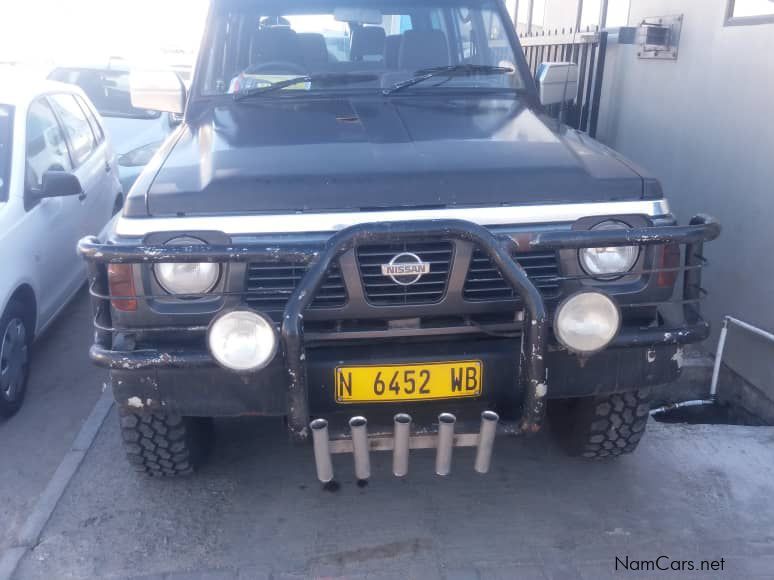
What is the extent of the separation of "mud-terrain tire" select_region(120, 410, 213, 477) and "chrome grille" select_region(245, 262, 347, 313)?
752 mm

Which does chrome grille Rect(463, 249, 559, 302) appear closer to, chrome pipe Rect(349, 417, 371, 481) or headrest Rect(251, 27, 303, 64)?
chrome pipe Rect(349, 417, 371, 481)

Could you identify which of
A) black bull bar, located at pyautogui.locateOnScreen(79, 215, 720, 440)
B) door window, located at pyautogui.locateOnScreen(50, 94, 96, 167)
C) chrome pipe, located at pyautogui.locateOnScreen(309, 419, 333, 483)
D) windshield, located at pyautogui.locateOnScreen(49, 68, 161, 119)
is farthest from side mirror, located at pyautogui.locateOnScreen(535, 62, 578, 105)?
windshield, located at pyautogui.locateOnScreen(49, 68, 161, 119)

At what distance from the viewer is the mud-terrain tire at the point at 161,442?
304cm

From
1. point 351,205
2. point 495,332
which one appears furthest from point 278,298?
point 495,332

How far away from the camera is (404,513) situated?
3182mm

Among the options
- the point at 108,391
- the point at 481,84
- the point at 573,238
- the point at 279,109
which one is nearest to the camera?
the point at 573,238

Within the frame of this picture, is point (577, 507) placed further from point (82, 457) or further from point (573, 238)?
point (82, 457)

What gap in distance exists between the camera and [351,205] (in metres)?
2.65

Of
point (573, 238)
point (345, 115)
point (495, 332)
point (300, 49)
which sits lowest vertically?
point (495, 332)

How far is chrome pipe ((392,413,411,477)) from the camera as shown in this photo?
97.3 inches

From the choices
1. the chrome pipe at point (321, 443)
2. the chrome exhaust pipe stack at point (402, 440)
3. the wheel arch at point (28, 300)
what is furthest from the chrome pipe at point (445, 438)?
the wheel arch at point (28, 300)

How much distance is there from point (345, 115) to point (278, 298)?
1129 mm

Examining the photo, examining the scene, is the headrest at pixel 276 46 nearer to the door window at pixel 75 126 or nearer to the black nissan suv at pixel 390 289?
the black nissan suv at pixel 390 289

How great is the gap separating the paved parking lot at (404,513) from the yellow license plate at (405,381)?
755 millimetres
